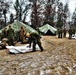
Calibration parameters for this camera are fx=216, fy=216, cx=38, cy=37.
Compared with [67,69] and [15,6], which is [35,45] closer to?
[67,69]

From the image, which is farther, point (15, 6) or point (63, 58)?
point (15, 6)

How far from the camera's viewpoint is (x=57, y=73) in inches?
290

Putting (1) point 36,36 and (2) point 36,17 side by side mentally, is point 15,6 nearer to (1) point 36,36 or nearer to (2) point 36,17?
(2) point 36,17

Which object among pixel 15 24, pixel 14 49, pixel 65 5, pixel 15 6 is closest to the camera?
pixel 14 49

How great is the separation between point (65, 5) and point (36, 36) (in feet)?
180

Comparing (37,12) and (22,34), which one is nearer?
(22,34)

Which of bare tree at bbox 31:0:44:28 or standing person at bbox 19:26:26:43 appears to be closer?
→ standing person at bbox 19:26:26:43

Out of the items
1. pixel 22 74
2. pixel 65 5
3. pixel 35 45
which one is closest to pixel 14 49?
pixel 35 45

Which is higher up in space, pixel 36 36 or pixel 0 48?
pixel 36 36

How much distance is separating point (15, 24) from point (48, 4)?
2933cm

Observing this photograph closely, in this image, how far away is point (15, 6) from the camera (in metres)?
50.1

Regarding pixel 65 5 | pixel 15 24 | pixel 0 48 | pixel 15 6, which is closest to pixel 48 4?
pixel 15 6

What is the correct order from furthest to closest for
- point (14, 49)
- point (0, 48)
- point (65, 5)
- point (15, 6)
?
point (65, 5) < point (15, 6) < point (0, 48) < point (14, 49)

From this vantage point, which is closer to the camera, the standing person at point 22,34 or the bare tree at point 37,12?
the standing person at point 22,34
